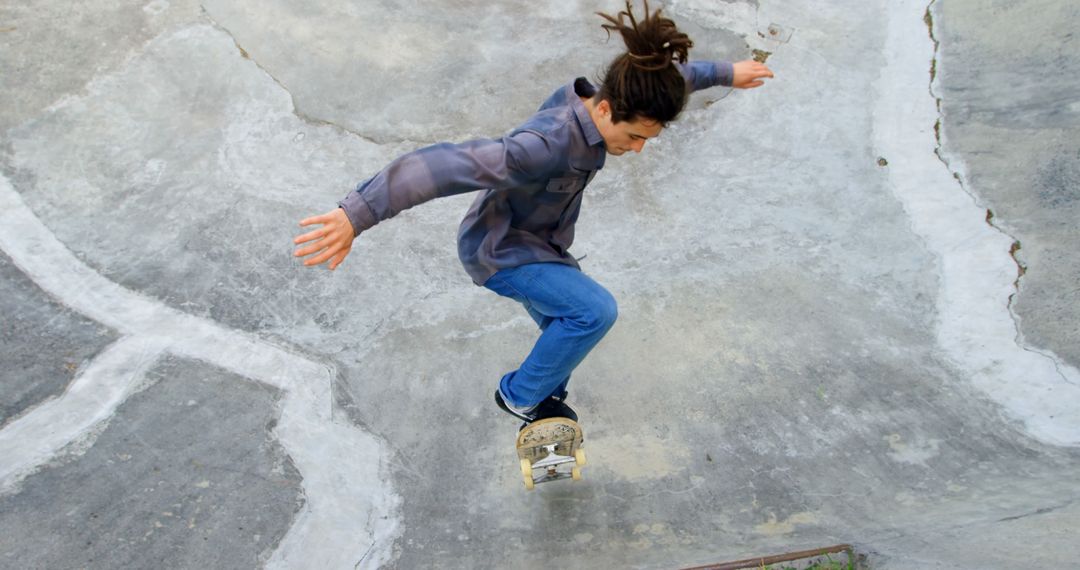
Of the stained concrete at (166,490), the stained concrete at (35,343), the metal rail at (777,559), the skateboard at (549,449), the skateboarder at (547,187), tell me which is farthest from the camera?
the stained concrete at (35,343)

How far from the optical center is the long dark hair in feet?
7.78

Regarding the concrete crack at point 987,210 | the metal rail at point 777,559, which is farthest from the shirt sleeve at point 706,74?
the concrete crack at point 987,210

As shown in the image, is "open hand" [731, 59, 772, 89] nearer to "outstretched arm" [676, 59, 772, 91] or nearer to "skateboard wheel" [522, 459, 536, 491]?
"outstretched arm" [676, 59, 772, 91]

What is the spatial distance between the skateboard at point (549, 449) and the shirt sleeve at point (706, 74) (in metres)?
1.37

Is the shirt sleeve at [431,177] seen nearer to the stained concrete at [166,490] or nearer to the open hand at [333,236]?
the open hand at [333,236]

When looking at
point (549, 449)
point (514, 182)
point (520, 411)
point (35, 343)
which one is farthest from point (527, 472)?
point (35, 343)

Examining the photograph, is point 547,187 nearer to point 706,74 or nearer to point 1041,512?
point 706,74

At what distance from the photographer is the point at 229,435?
354 centimetres

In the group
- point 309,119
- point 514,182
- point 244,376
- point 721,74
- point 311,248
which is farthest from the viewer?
point 309,119

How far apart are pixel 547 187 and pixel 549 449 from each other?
3.75 feet

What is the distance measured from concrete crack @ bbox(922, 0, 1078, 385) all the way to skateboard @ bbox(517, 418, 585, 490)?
2.09m

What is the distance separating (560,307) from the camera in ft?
9.14

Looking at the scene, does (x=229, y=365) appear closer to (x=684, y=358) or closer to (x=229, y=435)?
(x=229, y=435)

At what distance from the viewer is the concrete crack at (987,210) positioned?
3.63 m
